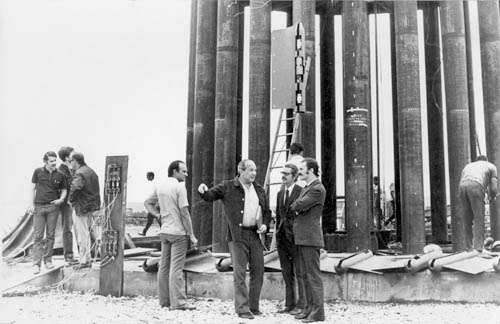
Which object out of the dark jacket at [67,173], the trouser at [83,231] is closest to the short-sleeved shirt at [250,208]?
the trouser at [83,231]

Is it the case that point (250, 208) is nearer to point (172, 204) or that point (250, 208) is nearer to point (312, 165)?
point (312, 165)

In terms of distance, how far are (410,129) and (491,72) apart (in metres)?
2.91

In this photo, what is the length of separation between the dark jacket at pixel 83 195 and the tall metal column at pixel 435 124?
1000 centimetres

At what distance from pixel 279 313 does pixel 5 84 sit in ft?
14.9

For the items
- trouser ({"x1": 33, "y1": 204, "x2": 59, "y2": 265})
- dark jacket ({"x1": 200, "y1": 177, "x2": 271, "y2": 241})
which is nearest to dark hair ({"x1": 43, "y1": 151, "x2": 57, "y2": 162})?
trouser ({"x1": 33, "y1": 204, "x2": 59, "y2": 265})

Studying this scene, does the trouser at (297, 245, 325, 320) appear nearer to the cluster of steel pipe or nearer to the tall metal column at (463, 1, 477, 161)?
the cluster of steel pipe

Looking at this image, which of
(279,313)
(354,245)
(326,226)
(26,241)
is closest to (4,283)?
(26,241)

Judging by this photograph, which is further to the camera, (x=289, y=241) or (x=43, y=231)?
(x=43, y=231)

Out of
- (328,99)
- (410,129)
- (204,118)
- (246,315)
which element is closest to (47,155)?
(246,315)

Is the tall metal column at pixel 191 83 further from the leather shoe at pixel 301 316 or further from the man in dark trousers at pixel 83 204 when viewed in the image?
the leather shoe at pixel 301 316

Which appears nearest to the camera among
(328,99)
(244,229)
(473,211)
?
(244,229)

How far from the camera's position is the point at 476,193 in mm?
10500

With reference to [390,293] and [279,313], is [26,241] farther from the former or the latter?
[390,293]

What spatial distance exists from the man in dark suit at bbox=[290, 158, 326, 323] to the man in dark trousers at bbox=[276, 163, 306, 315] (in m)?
0.31
